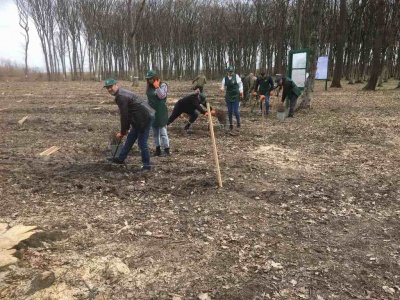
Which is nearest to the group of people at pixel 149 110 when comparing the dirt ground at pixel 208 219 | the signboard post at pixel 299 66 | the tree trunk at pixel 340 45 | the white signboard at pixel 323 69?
the dirt ground at pixel 208 219

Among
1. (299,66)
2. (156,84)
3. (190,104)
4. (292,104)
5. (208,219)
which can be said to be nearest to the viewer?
(208,219)

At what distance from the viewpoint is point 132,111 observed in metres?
5.95

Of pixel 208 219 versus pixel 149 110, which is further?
pixel 149 110

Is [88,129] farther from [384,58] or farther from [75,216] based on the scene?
[384,58]

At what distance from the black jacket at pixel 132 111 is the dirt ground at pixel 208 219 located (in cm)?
90

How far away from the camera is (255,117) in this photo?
12.5m

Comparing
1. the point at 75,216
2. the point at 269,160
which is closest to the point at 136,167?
the point at 75,216

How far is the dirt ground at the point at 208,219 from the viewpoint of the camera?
329cm

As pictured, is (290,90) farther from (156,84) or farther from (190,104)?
(156,84)

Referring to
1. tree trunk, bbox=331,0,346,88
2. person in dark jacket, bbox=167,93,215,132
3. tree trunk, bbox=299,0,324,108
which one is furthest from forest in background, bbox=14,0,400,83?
person in dark jacket, bbox=167,93,215,132

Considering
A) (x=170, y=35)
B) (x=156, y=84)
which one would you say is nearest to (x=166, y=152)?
(x=156, y=84)

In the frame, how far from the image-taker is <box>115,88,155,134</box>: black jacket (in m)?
5.77

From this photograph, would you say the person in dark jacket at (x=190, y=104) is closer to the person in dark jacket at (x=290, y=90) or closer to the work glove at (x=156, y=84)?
the work glove at (x=156, y=84)

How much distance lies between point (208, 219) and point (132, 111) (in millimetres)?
2414
